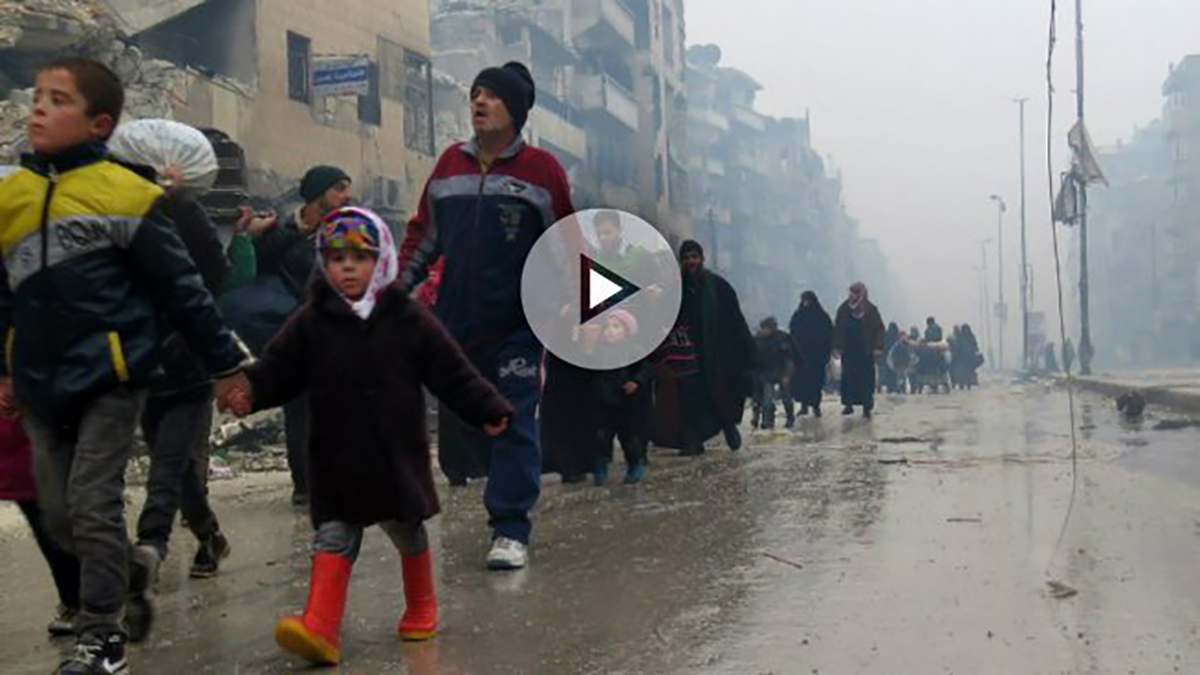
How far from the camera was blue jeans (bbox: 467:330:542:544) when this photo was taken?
4625mm

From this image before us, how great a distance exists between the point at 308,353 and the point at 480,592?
3.68 ft

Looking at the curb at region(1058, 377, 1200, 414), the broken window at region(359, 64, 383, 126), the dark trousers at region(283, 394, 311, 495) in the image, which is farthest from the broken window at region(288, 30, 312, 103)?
the dark trousers at region(283, 394, 311, 495)

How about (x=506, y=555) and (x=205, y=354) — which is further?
(x=506, y=555)

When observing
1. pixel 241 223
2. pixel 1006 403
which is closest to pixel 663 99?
pixel 1006 403

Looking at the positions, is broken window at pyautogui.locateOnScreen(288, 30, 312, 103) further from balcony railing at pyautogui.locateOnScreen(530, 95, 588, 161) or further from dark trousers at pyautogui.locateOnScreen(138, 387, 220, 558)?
dark trousers at pyautogui.locateOnScreen(138, 387, 220, 558)

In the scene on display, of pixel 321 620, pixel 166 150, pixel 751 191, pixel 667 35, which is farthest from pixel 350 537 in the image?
pixel 751 191

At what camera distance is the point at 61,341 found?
120 inches

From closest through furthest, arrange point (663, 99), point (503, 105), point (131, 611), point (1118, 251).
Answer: point (131, 611) → point (503, 105) → point (663, 99) → point (1118, 251)

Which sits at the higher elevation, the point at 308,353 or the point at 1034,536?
the point at 308,353

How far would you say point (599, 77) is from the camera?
46594 mm

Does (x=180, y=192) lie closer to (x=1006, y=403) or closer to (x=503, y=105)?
(x=503, y=105)
